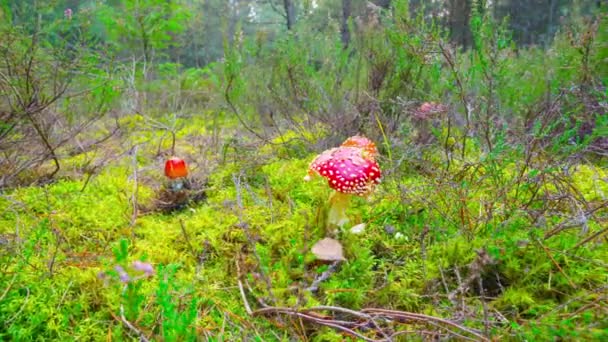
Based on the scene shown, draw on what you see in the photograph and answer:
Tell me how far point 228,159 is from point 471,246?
2374 mm

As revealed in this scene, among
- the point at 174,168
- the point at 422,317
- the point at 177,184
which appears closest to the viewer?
the point at 422,317

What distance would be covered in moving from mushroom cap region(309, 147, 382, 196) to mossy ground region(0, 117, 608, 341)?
169mm

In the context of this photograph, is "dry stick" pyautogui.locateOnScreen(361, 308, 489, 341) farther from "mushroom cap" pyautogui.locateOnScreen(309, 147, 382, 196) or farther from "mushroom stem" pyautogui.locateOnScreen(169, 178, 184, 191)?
"mushroom stem" pyautogui.locateOnScreen(169, 178, 184, 191)

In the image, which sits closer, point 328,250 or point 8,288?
point 8,288

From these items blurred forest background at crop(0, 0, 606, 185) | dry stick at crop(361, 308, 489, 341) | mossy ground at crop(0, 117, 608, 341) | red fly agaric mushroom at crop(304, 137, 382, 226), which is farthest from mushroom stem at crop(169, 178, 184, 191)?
dry stick at crop(361, 308, 489, 341)

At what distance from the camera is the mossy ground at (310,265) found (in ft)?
4.09

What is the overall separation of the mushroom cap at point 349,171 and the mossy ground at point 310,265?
0.17 meters

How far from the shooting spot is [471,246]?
1541 mm

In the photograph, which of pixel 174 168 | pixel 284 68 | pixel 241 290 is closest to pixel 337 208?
pixel 241 290

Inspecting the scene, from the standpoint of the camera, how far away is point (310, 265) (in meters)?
1.67

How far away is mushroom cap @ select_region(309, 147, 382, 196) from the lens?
174 centimetres

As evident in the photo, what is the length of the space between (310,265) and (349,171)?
492mm

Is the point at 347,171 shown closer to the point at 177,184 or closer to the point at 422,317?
the point at 422,317

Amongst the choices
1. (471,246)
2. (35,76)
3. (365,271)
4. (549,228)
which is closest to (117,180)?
(35,76)
